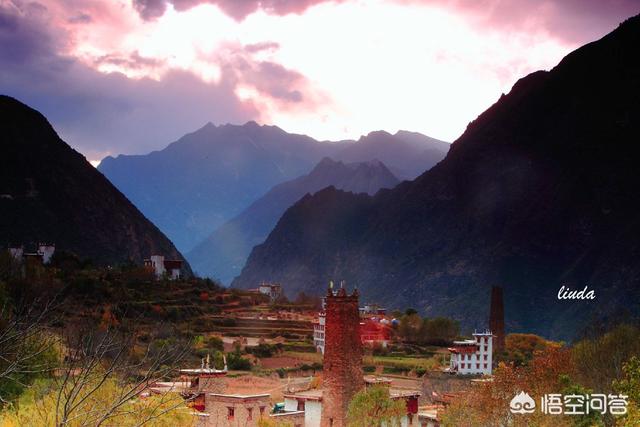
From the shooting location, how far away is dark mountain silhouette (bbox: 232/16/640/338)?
104 meters

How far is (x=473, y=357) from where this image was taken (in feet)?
200

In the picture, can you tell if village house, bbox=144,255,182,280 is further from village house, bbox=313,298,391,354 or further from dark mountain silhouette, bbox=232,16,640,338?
dark mountain silhouette, bbox=232,16,640,338

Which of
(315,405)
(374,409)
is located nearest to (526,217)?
(315,405)

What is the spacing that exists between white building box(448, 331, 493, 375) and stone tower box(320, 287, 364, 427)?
29238mm

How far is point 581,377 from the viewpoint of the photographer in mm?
34281

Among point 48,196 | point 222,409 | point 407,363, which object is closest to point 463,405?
point 222,409

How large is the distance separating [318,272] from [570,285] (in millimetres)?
64147

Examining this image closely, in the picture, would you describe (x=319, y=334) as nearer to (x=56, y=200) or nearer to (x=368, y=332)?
(x=368, y=332)

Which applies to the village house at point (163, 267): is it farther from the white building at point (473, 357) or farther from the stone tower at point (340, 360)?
the stone tower at point (340, 360)

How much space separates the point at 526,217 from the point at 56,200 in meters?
63.2

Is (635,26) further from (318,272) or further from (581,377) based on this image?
(581,377)

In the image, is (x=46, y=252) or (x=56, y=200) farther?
(x=56, y=200)

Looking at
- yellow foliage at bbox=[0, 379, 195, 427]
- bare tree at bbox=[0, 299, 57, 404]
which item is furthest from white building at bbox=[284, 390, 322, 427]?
bare tree at bbox=[0, 299, 57, 404]

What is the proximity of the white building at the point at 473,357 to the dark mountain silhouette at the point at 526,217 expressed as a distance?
22604mm
